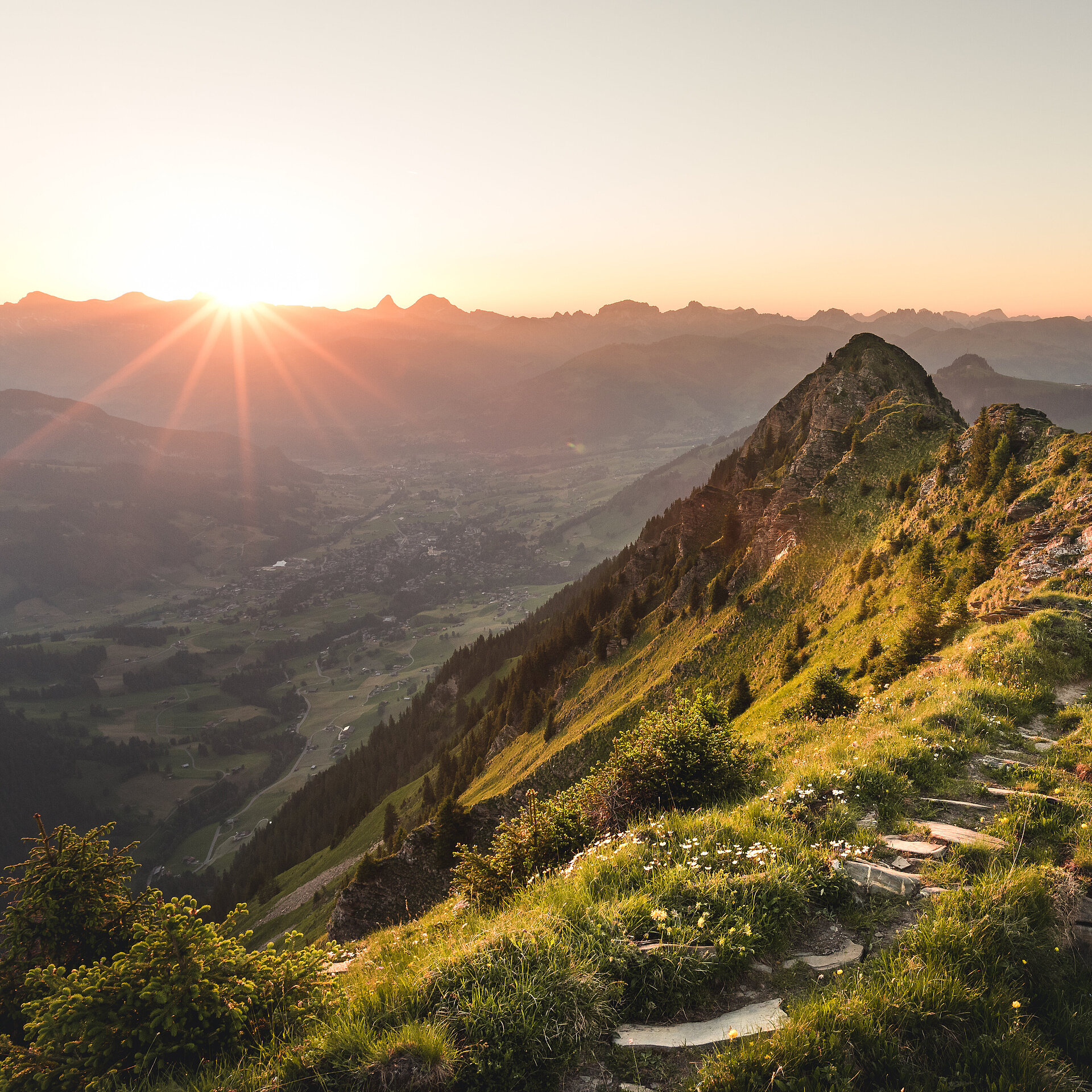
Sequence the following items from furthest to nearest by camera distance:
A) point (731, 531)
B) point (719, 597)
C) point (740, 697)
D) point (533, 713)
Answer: point (533, 713) < point (731, 531) < point (719, 597) < point (740, 697)

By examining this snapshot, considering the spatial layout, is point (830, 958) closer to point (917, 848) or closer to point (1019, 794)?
point (917, 848)

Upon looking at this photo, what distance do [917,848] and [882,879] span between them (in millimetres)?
1308

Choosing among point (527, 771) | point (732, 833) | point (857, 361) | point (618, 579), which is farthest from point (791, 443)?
point (732, 833)

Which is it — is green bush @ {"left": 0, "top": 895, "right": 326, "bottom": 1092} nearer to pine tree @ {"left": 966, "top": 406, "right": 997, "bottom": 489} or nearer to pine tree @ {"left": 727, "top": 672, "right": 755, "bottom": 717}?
pine tree @ {"left": 727, "top": 672, "right": 755, "bottom": 717}

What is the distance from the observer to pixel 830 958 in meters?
7.59

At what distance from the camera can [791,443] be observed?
10188 cm

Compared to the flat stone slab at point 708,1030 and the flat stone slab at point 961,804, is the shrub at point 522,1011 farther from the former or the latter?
→ the flat stone slab at point 961,804

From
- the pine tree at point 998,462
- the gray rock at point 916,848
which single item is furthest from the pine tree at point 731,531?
the gray rock at point 916,848

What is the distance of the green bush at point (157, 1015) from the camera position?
802cm

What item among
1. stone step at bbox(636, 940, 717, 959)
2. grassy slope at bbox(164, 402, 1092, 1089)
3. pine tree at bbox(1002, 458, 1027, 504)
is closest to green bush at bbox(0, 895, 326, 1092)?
grassy slope at bbox(164, 402, 1092, 1089)

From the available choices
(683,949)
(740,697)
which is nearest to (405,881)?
(740,697)

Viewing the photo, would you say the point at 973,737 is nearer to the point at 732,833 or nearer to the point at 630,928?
the point at 732,833

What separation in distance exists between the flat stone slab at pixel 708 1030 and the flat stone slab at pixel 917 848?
405cm

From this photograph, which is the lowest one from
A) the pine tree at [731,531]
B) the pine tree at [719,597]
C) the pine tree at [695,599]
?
the pine tree at [695,599]
